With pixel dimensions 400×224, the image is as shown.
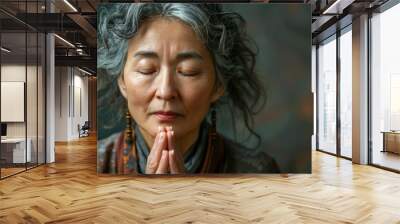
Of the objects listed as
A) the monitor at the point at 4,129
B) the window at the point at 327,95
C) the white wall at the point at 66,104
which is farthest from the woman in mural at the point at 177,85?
the white wall at the point at 66,104

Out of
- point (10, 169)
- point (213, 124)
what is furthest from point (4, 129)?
A: point (213, 124)

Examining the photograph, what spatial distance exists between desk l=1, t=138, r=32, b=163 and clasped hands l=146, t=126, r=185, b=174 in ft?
9.17

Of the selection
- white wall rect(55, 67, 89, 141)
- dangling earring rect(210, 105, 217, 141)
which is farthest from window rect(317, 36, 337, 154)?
white wall rect(55, 67, 89, 141)

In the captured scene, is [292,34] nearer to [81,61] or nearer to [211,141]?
[211,141]

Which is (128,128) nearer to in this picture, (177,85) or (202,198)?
(177,85)

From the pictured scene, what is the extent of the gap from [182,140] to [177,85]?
0.92 meters

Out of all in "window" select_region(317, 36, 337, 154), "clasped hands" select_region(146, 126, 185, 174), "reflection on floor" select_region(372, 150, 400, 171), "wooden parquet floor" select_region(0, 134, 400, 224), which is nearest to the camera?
"wooden parquet floor" select_region(0, 134, 400, 224)

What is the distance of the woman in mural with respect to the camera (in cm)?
626

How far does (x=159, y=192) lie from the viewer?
5.54 m

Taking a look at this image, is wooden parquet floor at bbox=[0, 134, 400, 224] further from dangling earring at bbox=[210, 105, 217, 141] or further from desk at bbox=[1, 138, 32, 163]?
dangling earring at bbox=[210, 105, 217, 141]

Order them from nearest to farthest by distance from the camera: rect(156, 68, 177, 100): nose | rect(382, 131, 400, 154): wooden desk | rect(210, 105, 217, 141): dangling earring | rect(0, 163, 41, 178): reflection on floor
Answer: rect(156, 68, 177, 100): nose → rect(210, 105, 217, 141): dangling earring → rect(0, 163, 41, 178): reflection on floor → rect(382, 131, 400, 154): wooden desk

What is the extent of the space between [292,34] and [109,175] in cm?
407

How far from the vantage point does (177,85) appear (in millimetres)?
6238

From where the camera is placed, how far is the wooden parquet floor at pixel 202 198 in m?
4.19
